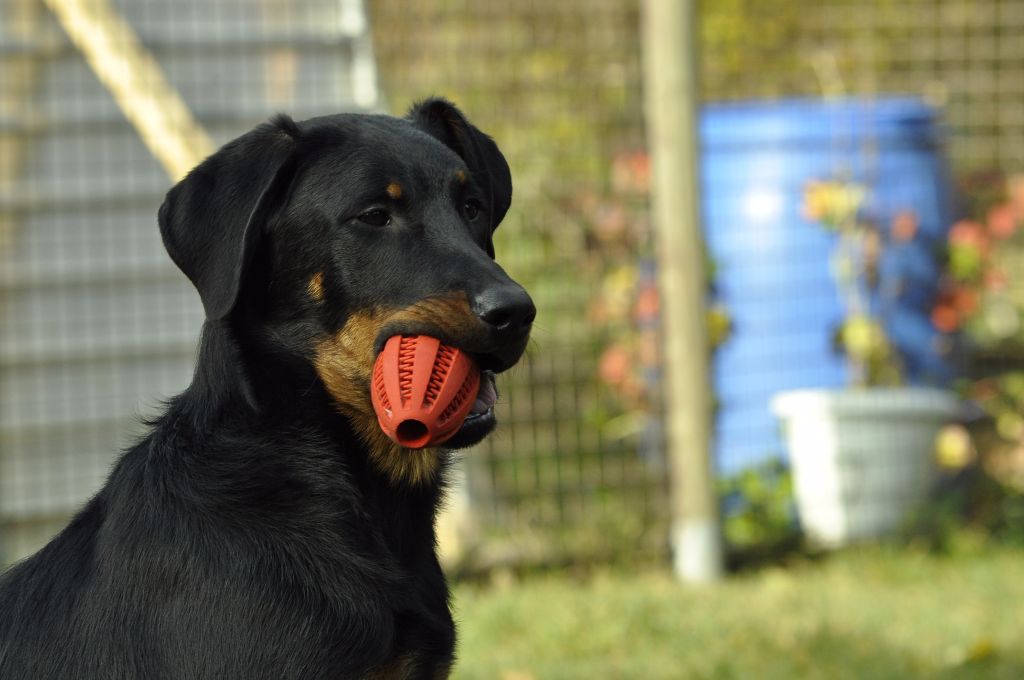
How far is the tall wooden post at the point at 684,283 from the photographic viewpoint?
5996mm

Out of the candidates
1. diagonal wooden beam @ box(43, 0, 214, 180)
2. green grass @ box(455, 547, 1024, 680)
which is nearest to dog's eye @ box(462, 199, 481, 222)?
green grass @ box(455, 547, 1024, 680)

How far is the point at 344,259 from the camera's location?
2.87 metres

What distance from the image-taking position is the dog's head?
272 cm

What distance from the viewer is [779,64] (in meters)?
7.73

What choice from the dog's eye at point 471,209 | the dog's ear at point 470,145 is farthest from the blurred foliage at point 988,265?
the dog's eye at point 471,209

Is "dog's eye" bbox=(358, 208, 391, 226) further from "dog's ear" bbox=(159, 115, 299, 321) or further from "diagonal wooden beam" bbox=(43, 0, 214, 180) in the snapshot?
"diagonal wooden beam" bbox=(43, 0, 214, 180)

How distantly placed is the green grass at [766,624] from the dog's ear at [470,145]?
177cm

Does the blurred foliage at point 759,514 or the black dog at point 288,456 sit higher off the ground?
the black dog at point 288,456

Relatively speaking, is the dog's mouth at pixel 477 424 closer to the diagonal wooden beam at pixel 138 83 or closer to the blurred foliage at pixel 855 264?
the diagonal wooden beam at pixel 138 83

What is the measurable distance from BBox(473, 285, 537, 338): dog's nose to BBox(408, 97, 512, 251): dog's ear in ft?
2.48

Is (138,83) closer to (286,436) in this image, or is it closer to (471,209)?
(471,209)

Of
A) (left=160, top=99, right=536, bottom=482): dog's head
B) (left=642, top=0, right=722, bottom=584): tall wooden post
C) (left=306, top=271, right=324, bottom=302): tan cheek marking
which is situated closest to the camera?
(left=160, top=99, right=536, bottom=482): dog's head

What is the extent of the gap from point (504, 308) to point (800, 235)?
438 centimetres

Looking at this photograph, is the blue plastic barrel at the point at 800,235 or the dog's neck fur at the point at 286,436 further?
the blue plastic barrel at the point at 800,235
